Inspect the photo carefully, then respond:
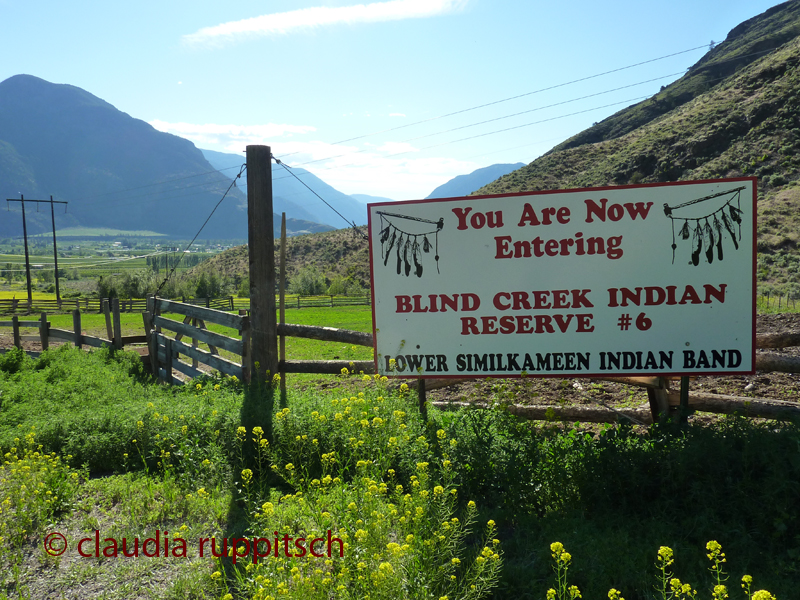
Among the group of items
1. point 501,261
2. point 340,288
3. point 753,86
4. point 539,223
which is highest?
point 753,86

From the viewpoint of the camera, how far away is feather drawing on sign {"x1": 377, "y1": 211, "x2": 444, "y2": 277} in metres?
5.43

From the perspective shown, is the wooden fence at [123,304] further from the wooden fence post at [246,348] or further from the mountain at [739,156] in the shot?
the wooden fence post at [246,348]

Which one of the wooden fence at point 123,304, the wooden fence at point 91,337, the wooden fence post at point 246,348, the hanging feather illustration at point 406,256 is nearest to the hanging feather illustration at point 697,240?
the hanging feather illustration at point 406,256

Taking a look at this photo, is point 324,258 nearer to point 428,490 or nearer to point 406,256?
point 406,256

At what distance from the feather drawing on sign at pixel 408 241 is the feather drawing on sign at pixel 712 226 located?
2390mm

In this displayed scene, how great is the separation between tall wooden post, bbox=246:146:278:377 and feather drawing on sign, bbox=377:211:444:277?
5.55 feet

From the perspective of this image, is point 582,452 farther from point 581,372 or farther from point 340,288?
point 340,288

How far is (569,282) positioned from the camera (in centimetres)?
516

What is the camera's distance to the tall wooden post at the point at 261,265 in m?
6.41

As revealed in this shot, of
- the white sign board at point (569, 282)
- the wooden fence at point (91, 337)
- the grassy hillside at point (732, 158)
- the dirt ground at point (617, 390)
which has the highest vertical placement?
the grassy hillside at point (732, 158)

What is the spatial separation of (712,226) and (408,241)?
2968 mm

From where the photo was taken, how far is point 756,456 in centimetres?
383

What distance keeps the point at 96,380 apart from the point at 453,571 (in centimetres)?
732

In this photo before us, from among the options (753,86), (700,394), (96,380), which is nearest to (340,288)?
(753,86)
